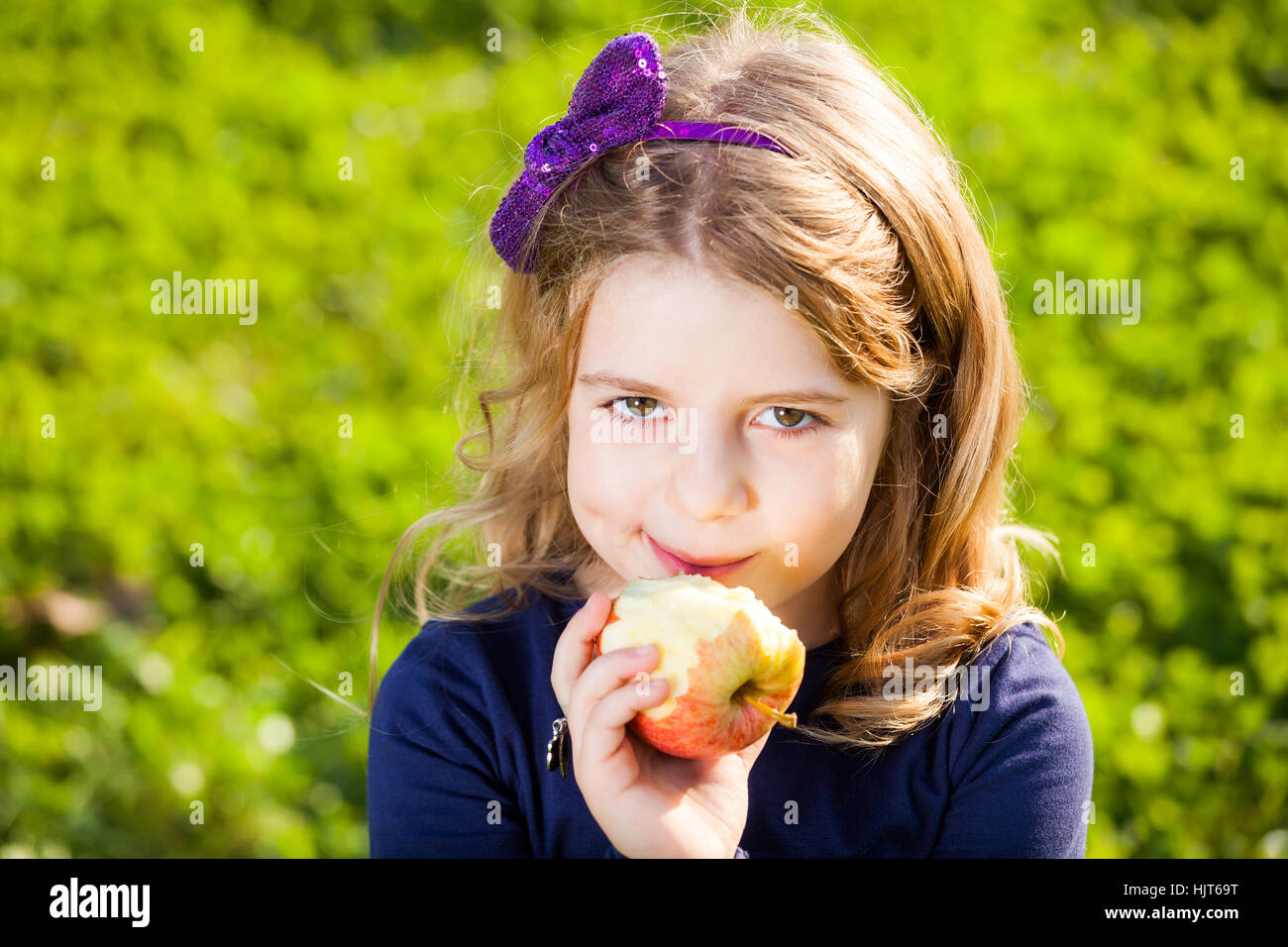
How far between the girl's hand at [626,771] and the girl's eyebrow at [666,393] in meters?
0.30

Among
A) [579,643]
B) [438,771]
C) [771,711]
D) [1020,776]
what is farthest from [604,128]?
[1020,776]

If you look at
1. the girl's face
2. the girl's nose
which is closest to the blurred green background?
the girl's face

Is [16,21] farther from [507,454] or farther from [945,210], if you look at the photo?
[945,210]

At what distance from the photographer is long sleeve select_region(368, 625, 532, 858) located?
6.54 ft

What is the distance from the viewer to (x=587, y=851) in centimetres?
200

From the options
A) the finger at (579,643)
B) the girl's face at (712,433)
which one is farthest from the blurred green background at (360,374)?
the finger at (579,643)

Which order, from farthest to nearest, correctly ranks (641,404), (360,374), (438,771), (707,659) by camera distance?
(360,374), (438,771), (641,404), (707,659)

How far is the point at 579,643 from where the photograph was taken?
1.82 meters

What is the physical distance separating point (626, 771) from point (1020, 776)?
620 millimetres

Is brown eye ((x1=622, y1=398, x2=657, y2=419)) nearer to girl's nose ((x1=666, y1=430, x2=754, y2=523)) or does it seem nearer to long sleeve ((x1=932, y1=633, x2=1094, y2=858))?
girl's nose ((x1=666, y1=430, x2=754, y2=523))

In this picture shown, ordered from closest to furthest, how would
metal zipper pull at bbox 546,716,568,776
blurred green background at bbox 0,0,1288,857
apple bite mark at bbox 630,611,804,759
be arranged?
apple bite mark at bbox 630,611,804,759, metal zipper pull at bbox 546,716,568,776, blurred green background at bbox 0,0,1288,857

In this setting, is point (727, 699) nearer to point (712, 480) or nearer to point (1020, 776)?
point (712, 480)

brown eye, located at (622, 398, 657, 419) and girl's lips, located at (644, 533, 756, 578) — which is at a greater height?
brown eye, located at (622, 398, 657, 419)

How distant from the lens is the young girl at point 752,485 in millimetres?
1743
